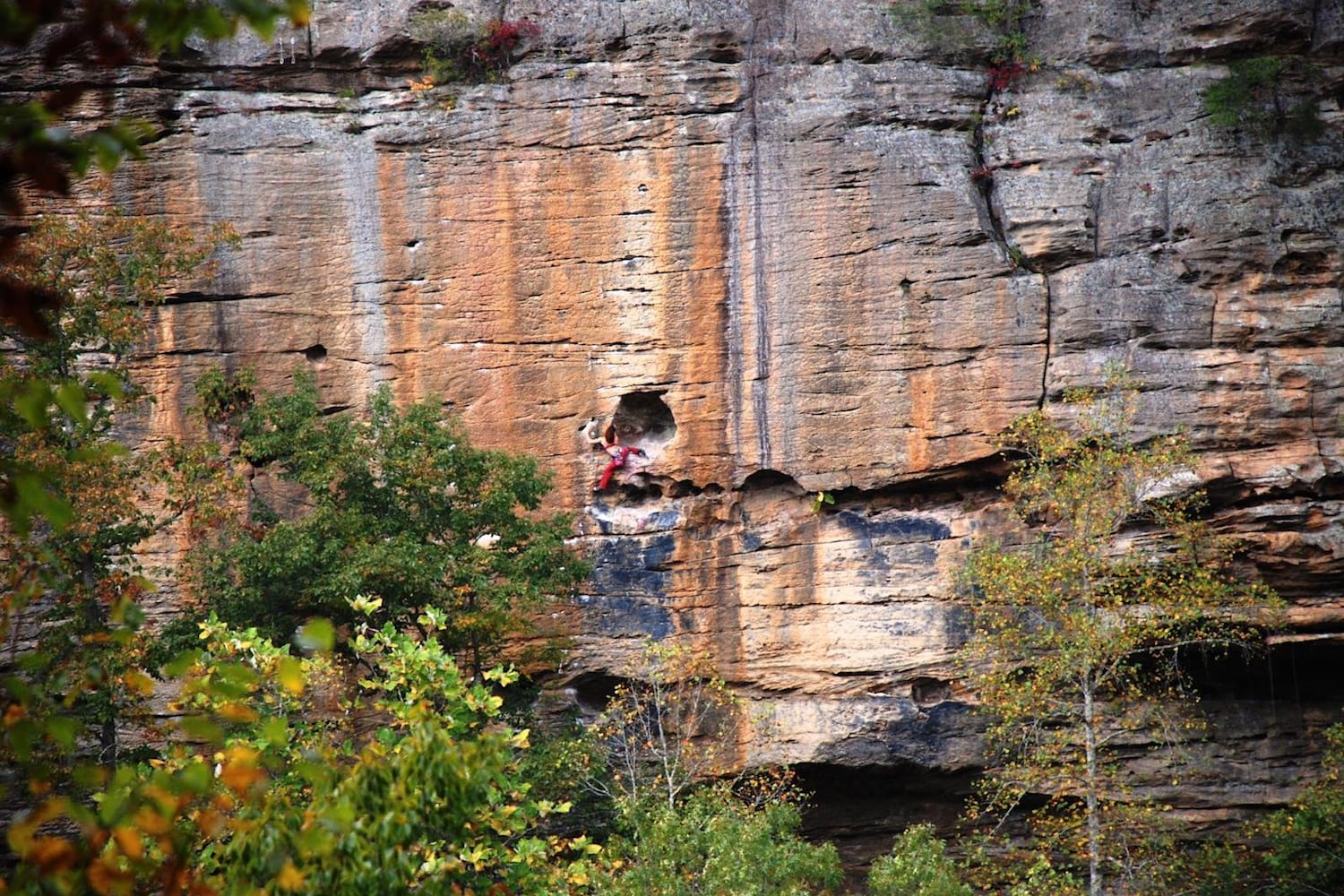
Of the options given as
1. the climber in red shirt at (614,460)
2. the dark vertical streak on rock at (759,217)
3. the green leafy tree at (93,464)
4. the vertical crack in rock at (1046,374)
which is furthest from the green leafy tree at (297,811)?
the vertical crack in rock at (1046,374)

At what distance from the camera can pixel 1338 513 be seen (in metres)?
15.0

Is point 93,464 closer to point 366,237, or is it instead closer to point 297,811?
point 366,237

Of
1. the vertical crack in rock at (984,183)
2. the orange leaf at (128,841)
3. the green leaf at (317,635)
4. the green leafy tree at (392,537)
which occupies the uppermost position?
the vertical crack in rock at (984,183)

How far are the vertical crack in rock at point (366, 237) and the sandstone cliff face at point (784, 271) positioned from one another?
1.3 inches

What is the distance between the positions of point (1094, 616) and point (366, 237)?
9.16 m

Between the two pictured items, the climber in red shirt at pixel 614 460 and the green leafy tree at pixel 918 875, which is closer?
the green leafy tree at pixel 918 875

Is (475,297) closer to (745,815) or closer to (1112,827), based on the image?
(745,815)

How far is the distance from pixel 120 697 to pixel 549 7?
911cm

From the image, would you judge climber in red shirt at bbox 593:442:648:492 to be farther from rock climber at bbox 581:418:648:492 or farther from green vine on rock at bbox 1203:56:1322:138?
green vine on rock at bbox 1203:56:1322:138

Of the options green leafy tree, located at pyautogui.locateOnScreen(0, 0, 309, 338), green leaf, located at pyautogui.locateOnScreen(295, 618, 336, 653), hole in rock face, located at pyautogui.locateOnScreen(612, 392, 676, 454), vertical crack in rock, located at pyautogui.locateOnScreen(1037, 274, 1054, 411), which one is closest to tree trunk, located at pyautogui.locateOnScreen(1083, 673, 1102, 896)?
vertical crack in rock, located at pyautogui.locateOnScreen(1037, 274, 1054, 411)

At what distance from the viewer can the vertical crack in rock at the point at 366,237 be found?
52.1 feet

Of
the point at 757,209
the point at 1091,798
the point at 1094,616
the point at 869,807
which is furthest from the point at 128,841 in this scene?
the point at 869,807

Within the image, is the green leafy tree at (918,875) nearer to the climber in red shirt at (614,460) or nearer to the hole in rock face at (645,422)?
the climber in red shirt at (614,460)

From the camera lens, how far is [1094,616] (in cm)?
1318
